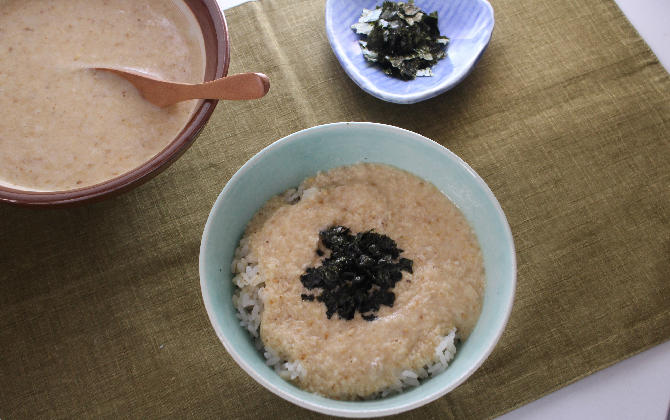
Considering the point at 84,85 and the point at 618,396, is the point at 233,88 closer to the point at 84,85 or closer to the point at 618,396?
the point at 84,85

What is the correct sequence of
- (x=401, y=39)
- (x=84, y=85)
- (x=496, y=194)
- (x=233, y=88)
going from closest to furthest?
(x=233, y=88), (x=84, y=85), (x=496, y=194), (x=401, y=39)

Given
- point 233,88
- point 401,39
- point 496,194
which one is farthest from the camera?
point 401,39

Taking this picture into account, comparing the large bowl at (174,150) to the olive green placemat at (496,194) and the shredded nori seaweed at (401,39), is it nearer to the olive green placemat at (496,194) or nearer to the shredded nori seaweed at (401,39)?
the olive green placemat at (496,194)

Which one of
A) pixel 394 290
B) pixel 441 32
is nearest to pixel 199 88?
pixel 394 290

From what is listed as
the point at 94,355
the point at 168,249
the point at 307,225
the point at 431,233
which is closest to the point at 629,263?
the point at 431,233

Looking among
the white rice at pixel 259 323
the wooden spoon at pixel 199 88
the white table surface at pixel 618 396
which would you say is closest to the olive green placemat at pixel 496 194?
the white table surface at pixel 618 396
